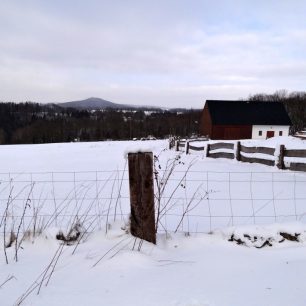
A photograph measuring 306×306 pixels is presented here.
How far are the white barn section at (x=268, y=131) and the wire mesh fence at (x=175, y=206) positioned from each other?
118 feet

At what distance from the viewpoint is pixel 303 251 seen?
3529 millimetres

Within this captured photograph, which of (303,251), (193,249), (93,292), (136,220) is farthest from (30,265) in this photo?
(303,251)

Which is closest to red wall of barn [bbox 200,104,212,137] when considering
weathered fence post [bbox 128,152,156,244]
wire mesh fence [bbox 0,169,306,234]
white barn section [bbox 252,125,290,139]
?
white barn section [bbox 252,125,290,139]

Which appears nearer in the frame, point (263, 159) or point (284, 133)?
point (263, 159)

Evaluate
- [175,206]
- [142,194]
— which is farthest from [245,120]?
[142,194]

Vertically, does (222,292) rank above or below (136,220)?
below

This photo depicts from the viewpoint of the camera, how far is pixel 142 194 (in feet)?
11.5

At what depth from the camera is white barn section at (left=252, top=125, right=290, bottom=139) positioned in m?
45.0

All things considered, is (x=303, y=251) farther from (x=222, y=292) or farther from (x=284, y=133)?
(x=284, y=133)

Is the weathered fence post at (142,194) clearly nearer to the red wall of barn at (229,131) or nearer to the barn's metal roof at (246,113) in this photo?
the red wall of barn at (229,131)

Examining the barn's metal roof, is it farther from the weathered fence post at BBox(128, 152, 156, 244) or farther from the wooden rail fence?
the weathered fence post at BBox(128, 152, 156, 244)

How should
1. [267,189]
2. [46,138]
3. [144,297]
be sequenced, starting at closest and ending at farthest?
[144,297] → [267,189] → [46,138]

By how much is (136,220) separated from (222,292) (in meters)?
1.15

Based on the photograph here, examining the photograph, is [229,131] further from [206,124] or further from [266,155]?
[266,155]
